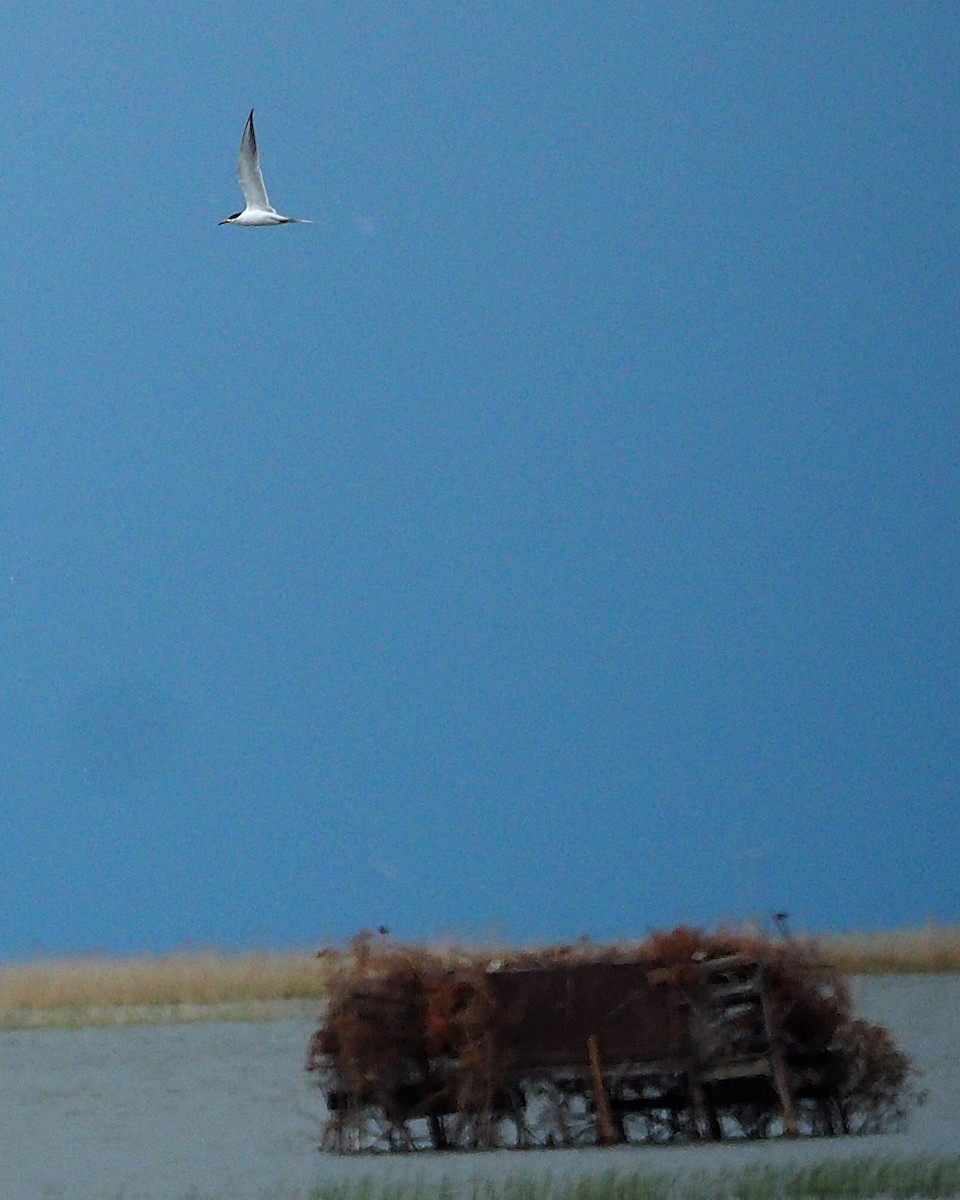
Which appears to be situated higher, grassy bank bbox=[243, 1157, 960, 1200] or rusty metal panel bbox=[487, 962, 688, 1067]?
rusty metal panel bbox=[487, 962, 688, 1067]

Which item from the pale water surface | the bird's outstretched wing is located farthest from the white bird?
the pale water surface

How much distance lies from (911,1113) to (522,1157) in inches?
168

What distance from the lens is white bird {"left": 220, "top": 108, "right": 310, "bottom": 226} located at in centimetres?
2314

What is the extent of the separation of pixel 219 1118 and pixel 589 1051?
25.7 feet

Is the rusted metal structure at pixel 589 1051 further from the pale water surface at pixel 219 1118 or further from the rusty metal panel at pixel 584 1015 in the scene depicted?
the pale water surface at pixel 219 1118

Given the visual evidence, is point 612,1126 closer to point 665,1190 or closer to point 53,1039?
point 665,1190

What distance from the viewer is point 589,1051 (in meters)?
16.8

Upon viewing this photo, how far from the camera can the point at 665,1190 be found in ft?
49.2

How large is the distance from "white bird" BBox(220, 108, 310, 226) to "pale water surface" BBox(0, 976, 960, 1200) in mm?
7798

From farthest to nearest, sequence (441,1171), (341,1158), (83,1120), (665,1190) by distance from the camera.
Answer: (83,1120)
(341,1158)
(441,1171)
(665,1190)

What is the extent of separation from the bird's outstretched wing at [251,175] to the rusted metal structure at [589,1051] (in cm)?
847

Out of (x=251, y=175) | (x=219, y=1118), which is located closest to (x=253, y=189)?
(x=251, y=175)

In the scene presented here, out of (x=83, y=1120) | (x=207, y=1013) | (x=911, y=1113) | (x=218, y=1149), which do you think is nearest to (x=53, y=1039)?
(x=207, y=1013)

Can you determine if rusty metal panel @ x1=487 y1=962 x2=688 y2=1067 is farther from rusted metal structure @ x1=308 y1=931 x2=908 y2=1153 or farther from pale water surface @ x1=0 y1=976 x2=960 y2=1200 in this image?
pale water surface @ x1=0 y1=976 x2=960 y2=1200
